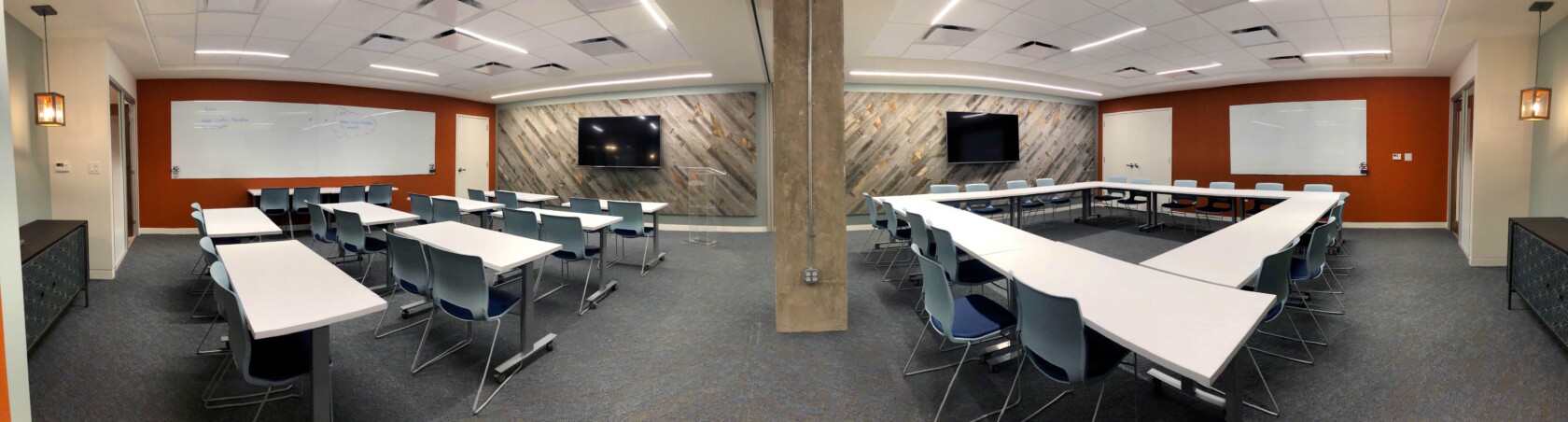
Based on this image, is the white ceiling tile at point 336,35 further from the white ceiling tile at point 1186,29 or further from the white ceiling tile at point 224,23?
the white ceiling tile at point 1186,29

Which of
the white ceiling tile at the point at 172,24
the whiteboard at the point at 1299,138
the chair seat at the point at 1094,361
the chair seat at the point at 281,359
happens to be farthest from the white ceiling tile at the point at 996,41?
the white ceiling tile at the point at 172,24

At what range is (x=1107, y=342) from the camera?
2.04 metres

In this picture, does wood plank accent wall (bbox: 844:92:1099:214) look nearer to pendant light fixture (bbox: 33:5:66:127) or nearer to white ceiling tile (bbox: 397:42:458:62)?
white ceiling tile (bbox: 397:42:458:62)

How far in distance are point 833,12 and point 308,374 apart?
2.93 metres

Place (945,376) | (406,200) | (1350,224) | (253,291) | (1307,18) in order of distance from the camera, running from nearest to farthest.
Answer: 1. (253,291)
2. (945,376)
3. (1307,18)
4. (1350,224)
5. (406,200)

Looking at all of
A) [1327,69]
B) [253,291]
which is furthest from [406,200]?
[1327,69]

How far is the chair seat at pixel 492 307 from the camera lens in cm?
249

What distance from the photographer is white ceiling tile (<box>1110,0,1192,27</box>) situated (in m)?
4.39

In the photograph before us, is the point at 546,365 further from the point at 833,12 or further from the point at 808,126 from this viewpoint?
the point at 833,12

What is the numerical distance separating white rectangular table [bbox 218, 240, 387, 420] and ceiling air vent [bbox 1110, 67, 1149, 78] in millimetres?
8152

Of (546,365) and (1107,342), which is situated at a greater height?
(1107,342)

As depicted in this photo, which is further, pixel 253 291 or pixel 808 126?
pixel 808 126

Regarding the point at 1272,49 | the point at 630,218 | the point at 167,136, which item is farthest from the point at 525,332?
the point at 167,136

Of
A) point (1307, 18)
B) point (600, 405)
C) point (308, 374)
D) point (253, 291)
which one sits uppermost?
point (1307, 18)
